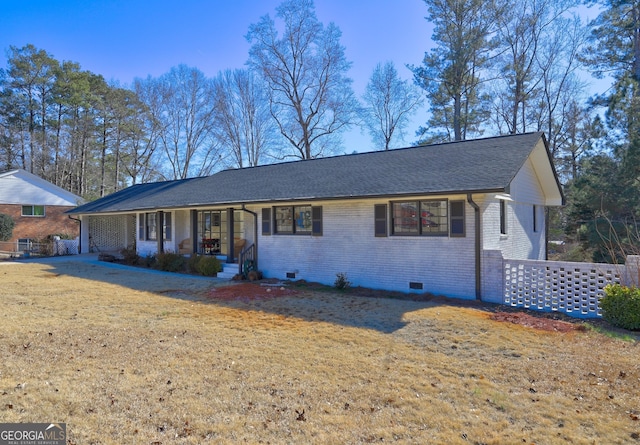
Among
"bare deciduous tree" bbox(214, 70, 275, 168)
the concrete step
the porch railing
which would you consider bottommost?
the concrete step

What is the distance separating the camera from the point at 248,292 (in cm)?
1060

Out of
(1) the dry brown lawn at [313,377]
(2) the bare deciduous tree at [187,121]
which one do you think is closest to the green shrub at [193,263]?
(1) the dry brown lawn at [313,377]

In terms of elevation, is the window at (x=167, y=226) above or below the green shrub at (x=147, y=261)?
above

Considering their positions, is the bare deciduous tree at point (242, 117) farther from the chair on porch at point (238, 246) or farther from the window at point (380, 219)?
the window at point (380, 219)

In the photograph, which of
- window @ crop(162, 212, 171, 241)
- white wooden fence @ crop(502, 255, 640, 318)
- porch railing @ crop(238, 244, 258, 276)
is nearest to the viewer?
white wooden fence @ crop(502, 255, 640, 318)

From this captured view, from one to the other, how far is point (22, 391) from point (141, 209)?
13812 mm

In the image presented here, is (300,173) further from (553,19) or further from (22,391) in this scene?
(553,19)

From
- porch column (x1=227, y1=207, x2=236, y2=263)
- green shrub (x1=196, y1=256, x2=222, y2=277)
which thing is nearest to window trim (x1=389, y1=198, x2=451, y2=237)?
porch column (x1=227, y1=207, x2=236, y2=263)

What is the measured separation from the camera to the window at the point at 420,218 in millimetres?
9953

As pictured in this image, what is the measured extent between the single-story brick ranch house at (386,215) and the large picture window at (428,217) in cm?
3

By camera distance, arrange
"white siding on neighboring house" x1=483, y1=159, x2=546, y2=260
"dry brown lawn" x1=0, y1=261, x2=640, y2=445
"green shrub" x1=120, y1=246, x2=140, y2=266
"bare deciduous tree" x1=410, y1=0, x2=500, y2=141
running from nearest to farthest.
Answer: "dry brown lawn" x1=0, y1=261, x2=640, y2=445 < "white siding on neighboring house" x1=483, y1=159, x2=546, y2=260 < "green shrub" x1=120, y1=246, x2=140, y2=266 < "bare deciduous tree" x1=410, y1=0, x2=500, y2=141

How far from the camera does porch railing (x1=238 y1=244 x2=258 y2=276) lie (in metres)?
13.4

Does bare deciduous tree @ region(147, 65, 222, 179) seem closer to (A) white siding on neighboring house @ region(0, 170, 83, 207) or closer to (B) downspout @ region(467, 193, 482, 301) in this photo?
(A) white siding on neighboring house @ region(0, 170, 83, 207)

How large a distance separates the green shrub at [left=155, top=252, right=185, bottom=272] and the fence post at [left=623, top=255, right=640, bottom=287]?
13.7m
